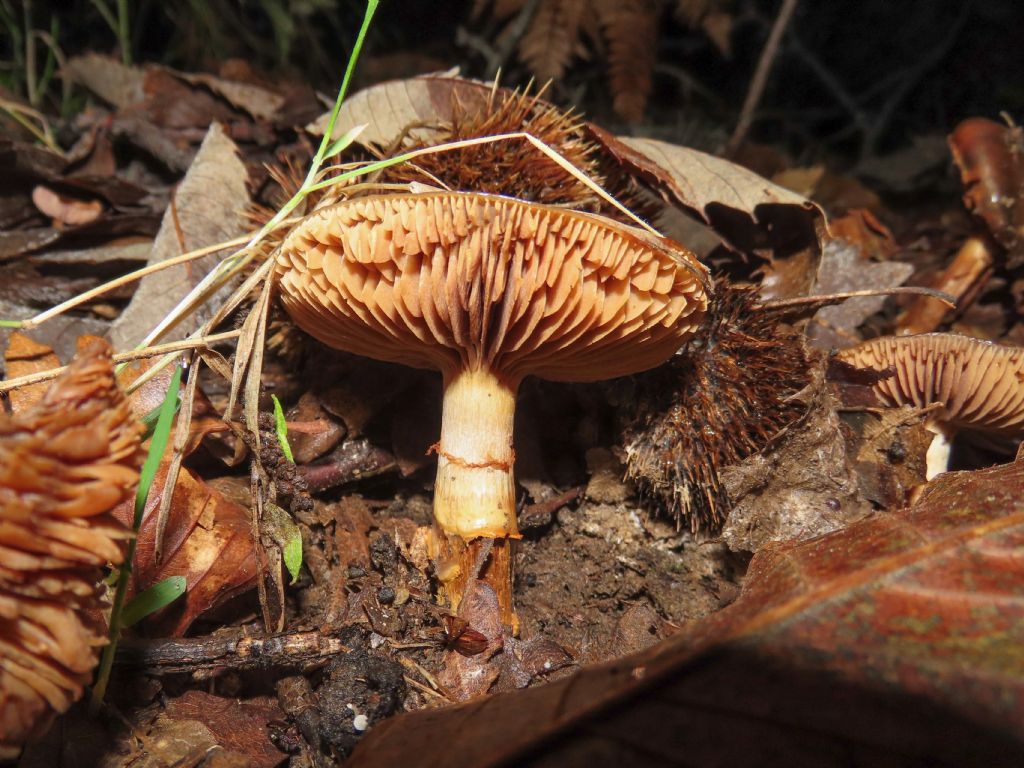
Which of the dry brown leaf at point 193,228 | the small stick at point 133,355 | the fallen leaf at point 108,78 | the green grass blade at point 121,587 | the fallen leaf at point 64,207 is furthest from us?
the fallen leaf at point 108,78

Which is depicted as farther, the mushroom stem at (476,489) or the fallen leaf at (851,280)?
the fallen leaf at (851,280)

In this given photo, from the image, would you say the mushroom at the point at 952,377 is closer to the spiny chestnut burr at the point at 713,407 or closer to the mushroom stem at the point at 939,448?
the mushroom stem at the point at 939,448

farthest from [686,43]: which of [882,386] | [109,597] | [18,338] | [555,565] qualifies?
[109,597]

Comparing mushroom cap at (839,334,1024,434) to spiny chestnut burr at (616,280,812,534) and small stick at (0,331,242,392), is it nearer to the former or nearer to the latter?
spiny chestnut burr at (616,280,812,534)

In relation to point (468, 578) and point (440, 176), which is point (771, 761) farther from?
point (440, 176)

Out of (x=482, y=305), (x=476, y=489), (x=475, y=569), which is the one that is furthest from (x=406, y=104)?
(x=475, y=569)

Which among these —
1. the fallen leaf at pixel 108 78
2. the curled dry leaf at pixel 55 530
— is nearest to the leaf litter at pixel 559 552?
the curled dry leaf at pixel 55 530

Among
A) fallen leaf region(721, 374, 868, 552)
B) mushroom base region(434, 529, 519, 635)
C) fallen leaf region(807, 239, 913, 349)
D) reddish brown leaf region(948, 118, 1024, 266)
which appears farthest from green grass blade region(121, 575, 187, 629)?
reddish brown leaf region(948, 118, 1024, 266)

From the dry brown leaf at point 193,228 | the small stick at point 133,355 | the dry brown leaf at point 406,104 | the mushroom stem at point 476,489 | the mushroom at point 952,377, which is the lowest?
the mushroom stem at point 476,489

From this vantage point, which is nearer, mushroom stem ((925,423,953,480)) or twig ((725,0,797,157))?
mushroom stem ((925,423,953,480))
